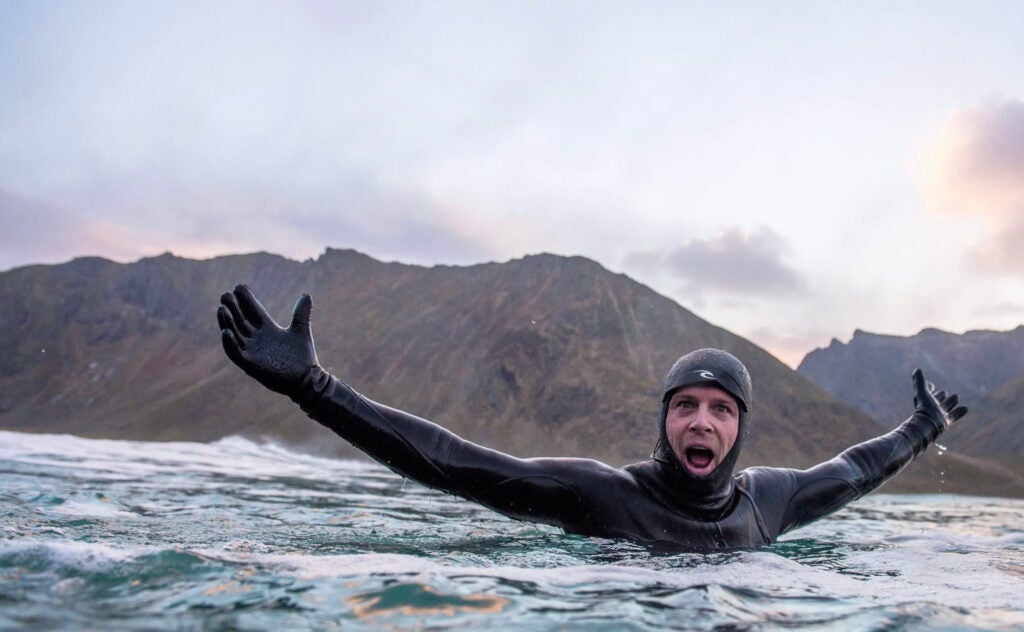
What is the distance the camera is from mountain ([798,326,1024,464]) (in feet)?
424

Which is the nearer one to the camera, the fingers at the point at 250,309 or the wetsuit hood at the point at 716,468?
the fingers at the point at 250,309

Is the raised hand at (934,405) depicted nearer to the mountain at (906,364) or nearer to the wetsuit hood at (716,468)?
the wetsuit hood at (716,468)

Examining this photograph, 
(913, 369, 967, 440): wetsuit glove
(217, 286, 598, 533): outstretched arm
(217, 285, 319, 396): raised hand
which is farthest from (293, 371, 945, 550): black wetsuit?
(913, 369, 967, 440): wetsuit glove

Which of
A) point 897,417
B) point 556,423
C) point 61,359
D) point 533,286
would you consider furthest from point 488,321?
point 897,417

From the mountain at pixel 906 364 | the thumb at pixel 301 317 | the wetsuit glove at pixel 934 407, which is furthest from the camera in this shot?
the mountain at pixel 906 364

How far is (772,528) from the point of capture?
568 cm

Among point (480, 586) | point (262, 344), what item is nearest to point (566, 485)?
point (480, 586)

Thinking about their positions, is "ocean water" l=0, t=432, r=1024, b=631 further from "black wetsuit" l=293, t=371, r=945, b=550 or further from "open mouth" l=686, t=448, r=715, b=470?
"open mouth" l=686, t=448, r=715, b=470

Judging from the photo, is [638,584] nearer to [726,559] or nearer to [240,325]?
[726,559]

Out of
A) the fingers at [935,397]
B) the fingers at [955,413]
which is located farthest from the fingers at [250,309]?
the fingers at [955,413]

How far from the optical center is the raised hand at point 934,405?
23.9 ft

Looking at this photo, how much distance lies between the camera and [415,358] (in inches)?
3201

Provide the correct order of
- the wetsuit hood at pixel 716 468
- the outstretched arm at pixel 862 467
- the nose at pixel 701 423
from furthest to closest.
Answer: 1. the outstretched arm at pixel 862 467
2. the wetsuit hood at pixel 716 468
3. the nose at pixel 701 423

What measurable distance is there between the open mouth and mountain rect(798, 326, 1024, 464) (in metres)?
129
